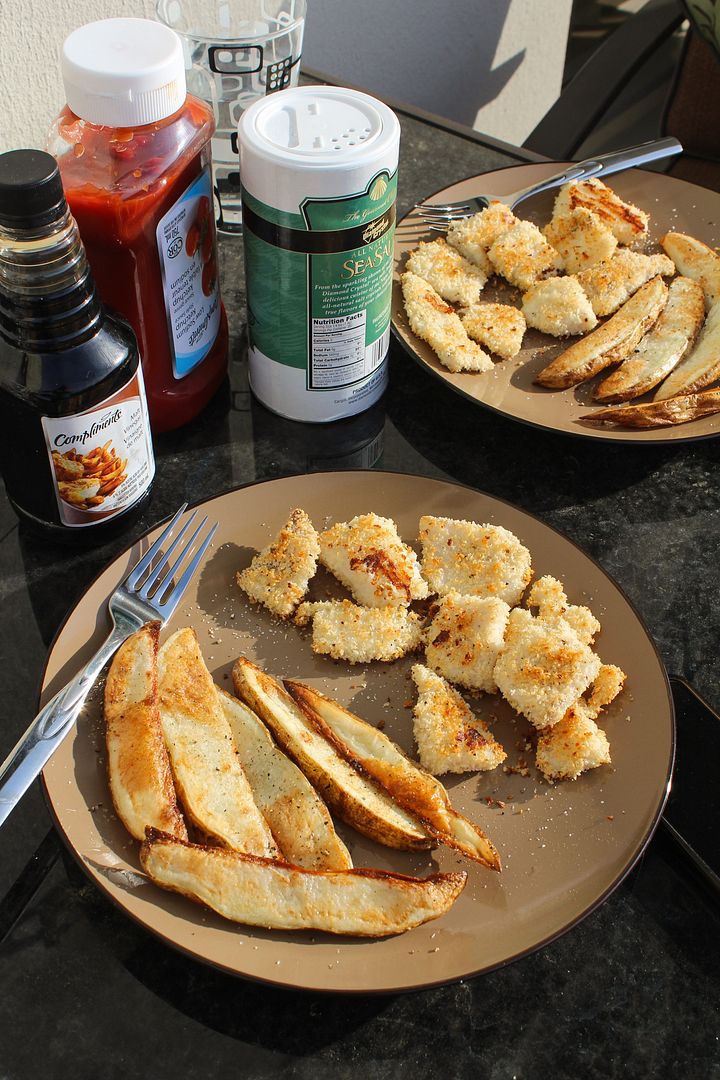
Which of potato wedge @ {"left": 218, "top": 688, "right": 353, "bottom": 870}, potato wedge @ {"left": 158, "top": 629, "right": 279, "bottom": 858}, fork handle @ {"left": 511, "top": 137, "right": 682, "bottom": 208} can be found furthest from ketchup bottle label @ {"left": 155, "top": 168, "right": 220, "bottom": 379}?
fork handle @ {"left": 511, "top": 137, "right": 682, "bottom": 208}

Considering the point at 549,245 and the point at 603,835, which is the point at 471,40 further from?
the point at 603,835

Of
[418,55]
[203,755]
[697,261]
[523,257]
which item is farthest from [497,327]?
[418,55]

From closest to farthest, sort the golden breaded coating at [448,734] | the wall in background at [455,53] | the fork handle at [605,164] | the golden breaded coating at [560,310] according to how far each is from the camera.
Result: the golden breaded coating at [448,734]
the golden breaded coating at [560,310]
the fork handle at [605,164]
the wall in background at [455,53]

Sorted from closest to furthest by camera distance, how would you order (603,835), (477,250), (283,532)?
(603,835) < (283,532) < (477,250)

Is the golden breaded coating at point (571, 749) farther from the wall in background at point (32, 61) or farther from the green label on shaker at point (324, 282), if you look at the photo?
the wall in background at point (32, 61)

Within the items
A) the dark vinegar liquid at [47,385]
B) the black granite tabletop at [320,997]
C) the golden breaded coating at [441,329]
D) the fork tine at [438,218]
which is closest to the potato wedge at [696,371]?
the golden breaded coating at [441,329]

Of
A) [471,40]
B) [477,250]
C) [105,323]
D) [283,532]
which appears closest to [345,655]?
[283,532]
